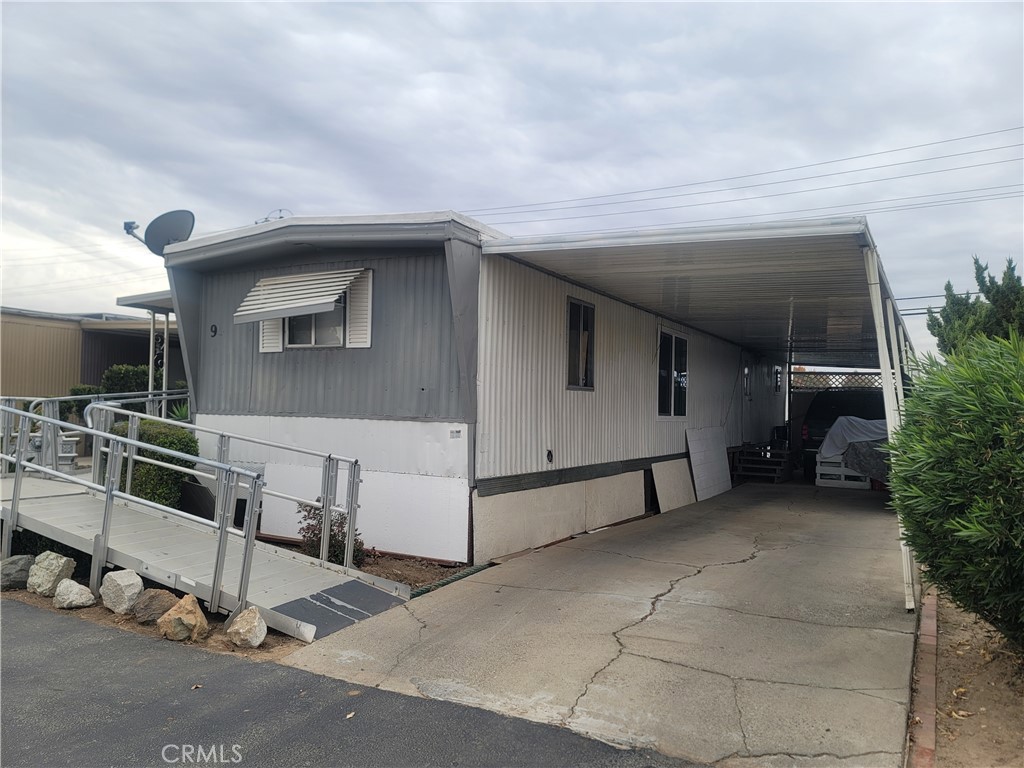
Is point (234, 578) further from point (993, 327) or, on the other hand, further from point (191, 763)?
point (993, 327)

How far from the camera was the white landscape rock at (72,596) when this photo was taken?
18.4ft

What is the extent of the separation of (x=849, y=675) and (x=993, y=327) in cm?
669

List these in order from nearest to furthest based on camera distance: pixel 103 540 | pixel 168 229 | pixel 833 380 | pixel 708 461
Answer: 1. pixel 103 540
2. pixel 168 229
3. pixel 708 461
4. pixel 833 380

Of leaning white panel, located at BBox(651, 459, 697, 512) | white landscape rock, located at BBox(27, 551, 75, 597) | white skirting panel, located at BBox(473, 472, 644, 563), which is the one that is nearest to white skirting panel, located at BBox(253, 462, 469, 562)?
white skirting panel, located at BBox(473, 472, 644, 563)

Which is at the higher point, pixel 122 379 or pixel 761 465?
pixel 122 379

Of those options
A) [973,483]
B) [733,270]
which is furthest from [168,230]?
[973,483]

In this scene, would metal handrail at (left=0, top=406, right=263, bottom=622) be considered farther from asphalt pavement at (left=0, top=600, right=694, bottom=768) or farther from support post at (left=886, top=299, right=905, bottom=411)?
support post at (left=886, top=299, right=905, bottom=411)

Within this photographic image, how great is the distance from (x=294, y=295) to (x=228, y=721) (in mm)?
5137

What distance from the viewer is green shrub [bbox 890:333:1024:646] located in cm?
379

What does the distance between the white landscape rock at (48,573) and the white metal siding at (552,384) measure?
11.7 ft

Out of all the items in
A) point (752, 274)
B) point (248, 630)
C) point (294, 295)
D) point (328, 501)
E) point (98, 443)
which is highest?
point (752, 274)

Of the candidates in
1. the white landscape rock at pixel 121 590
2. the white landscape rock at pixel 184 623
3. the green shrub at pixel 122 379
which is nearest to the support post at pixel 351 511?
the white landscape rock at pixel 184 623

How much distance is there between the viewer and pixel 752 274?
793 centimetres

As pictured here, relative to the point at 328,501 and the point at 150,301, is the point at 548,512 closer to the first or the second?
the point at 328,501
